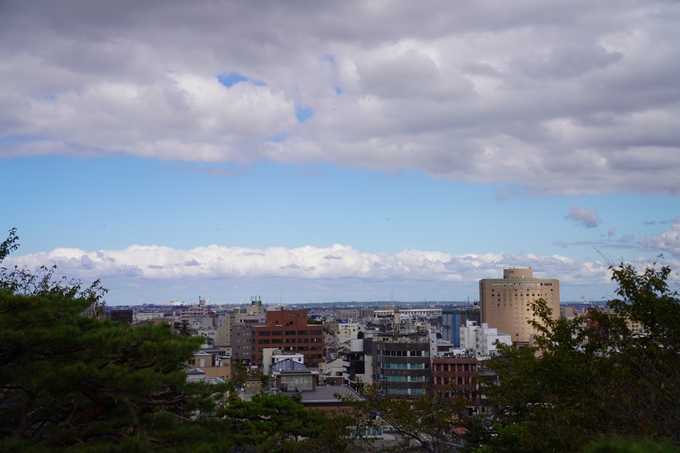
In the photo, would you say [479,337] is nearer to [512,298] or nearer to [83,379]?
[512,298]

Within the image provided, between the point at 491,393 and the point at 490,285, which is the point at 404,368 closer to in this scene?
the point at 491,393

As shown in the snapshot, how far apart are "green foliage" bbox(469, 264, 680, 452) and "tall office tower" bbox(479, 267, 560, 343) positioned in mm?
111544

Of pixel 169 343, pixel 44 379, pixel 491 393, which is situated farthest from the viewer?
pixel 491 393

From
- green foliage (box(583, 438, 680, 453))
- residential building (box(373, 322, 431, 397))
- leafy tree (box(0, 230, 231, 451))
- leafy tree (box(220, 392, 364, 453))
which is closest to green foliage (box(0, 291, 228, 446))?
leafy tree (box(0, 230, 231, 451))

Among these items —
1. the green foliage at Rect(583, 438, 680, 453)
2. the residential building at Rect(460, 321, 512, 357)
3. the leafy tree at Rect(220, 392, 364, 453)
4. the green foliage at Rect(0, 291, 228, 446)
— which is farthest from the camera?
the residential building at Rect(460, 321, 512, 357)

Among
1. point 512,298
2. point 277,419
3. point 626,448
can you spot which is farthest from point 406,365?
point 512,298

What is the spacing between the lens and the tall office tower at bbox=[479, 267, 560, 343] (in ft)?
401

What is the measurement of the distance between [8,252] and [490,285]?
4490 inches

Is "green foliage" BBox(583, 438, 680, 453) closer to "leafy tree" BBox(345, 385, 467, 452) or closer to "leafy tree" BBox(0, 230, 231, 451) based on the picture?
"leafy tree" BBox(0, 230, 231, 451)

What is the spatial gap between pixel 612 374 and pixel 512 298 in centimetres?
11649

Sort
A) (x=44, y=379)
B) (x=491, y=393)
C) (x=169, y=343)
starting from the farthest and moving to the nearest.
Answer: (x=491, y=393) < (x=169, y=343) < (x=44, y=379)

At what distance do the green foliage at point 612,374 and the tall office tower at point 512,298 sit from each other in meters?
112

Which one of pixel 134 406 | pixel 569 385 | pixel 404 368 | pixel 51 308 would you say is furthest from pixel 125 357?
pixel 404 368

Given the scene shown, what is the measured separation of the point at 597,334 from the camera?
12.0 metres
